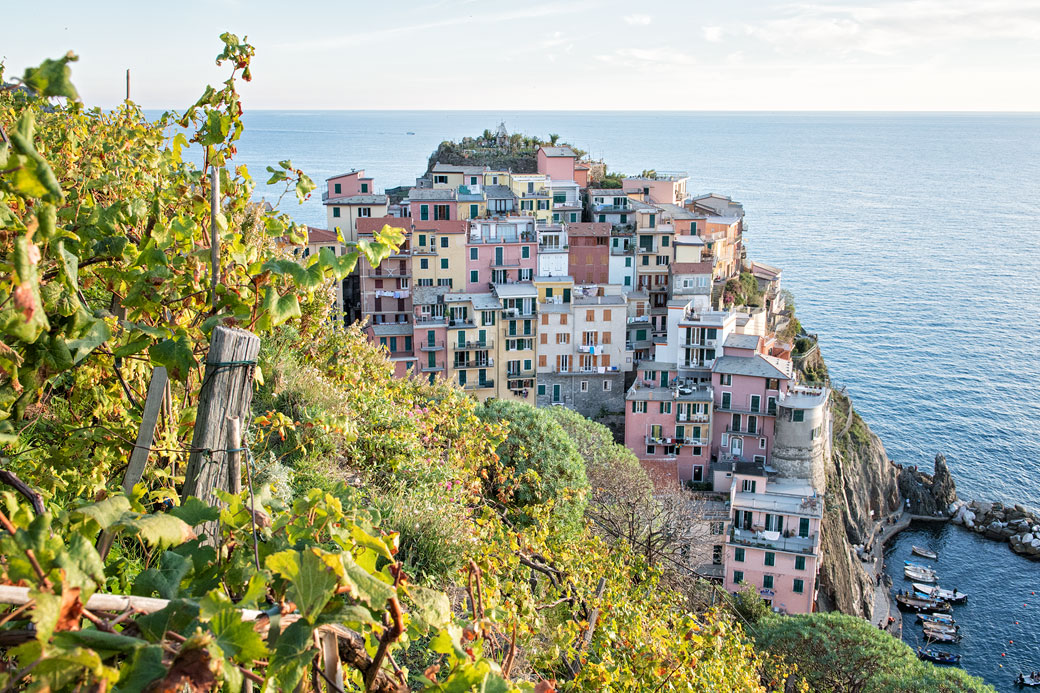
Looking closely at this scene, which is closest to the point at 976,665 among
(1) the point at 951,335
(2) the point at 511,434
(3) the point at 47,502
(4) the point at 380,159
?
(2) the point at 511,434

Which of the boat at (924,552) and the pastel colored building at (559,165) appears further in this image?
the pastel colored building at (559,165)

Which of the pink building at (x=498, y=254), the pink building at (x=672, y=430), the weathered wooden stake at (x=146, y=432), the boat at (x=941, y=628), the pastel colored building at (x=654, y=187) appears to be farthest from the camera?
the pastel colored building at (x=654, y=187)

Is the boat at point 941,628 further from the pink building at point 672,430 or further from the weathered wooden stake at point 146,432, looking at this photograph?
the weathered wooden stake at point 146,432

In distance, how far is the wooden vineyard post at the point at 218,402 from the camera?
2988mm

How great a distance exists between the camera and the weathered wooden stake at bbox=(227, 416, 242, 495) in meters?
3.01

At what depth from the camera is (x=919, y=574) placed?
3491 centimetres

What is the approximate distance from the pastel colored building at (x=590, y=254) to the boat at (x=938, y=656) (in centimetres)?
1899

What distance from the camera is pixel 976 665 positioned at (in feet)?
94.6

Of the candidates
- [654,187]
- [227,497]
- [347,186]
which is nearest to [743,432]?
[654,187]

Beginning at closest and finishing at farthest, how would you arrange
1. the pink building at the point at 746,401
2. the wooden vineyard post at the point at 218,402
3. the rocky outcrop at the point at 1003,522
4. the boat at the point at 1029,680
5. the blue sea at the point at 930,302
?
the wooden vineyard post at the point at 218,402, the boat at the point at 1029,680, the pink building at the point at 746,401, the rocky outcrop at the point at 1003,522, the blue sea at the point at 930,302

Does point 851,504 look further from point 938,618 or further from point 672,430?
point 672,430

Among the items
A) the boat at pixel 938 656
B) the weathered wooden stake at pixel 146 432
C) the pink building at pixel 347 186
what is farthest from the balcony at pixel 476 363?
the weathered wooden stake at pixel 146 432

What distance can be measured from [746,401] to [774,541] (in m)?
Result: 6.03

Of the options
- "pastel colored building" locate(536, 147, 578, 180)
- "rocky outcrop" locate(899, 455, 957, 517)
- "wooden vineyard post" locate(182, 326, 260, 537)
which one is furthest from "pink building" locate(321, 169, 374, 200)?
"wooden vineyard post" locate(182, 326, 260, 537)
